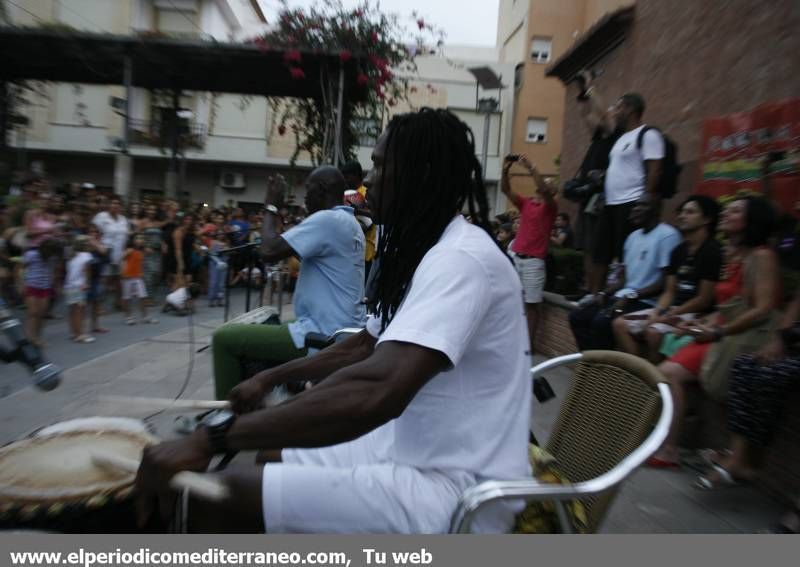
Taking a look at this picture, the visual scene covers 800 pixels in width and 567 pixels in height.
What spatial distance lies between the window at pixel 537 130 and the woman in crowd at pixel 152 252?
17698mm

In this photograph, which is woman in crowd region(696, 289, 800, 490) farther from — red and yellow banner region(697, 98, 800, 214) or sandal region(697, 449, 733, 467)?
red and yellow banner region(697, 98, 800, 214)

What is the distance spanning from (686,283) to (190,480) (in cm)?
369

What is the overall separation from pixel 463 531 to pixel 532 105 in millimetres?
25054

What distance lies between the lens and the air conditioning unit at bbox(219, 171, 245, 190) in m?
24.9

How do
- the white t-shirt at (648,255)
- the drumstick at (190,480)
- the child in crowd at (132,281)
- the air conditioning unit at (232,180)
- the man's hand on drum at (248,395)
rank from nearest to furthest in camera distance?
the drumstick at (190,480)
the man's hand on drum at (248,395)
the white t-shirt at (648,255)
the child in crowd at (132,281)
the air conditioning unit at (232,180)

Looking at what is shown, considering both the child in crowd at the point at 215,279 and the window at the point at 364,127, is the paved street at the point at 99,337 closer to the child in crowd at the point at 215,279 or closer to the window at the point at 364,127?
the child in crowd at the point at 215,279

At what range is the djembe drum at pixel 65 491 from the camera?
1284 millimetres

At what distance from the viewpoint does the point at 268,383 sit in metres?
2.00

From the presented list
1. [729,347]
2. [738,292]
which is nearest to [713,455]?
[729,347]

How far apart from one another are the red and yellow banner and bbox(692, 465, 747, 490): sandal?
206 centimetres

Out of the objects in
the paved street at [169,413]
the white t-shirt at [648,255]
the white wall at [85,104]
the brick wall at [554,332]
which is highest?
the white wall at [85,104]

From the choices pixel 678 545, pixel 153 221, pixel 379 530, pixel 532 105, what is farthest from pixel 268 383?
pixel 532 105

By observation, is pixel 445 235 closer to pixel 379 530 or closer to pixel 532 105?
pixel 379 530

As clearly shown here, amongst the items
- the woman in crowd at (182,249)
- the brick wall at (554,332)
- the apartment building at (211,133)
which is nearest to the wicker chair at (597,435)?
the brick wall at (554,332)
